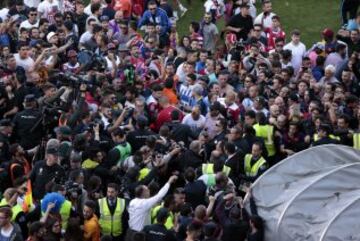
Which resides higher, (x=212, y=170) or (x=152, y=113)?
(x=152, y=113)

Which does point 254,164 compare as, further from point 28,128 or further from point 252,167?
point 28,128

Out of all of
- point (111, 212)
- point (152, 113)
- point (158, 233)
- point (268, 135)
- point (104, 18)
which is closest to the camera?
point (158, 233)

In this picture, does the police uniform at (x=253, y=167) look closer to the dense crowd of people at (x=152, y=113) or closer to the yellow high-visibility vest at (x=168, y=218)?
the dense crowd of people at (x=152, y=113)

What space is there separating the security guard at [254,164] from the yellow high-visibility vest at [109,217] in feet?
7.46

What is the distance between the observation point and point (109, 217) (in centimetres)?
1488

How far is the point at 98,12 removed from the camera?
925 inches

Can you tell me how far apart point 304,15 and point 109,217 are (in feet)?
42.2

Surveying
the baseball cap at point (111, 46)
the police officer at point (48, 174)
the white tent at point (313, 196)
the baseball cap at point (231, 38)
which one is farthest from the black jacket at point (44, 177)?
the baseball cap at point (231, 38)

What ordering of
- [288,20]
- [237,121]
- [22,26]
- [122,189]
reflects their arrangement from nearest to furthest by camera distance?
[122,189] → [237,121] → [22,26] → [288,20]

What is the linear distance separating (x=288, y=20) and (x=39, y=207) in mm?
12784

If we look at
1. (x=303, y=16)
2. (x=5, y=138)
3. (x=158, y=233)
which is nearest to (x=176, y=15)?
(x=303, y=16)

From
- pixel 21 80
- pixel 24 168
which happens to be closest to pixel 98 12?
pixel 21 80

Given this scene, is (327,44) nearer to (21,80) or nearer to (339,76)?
(339,76)

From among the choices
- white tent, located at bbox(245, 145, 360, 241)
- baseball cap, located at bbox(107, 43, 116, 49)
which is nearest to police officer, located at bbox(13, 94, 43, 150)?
baseball cap, located at bbox(107, 43, 116, 49)
